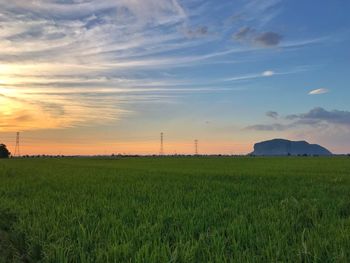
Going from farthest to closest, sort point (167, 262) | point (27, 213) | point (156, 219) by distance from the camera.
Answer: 1. point (27, 213)
2. point (156, 219)
3. point (167, 262)

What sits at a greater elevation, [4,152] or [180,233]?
[4,152]

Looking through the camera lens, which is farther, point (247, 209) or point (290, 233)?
point (247, 209)

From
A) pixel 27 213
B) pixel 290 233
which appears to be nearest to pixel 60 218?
pixel 27 213

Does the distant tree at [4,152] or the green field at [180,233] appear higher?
the distant tree at [4,152]

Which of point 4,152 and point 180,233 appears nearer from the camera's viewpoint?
point 180,233

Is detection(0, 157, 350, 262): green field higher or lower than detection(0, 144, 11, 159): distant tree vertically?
lower

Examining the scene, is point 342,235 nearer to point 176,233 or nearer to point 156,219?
point 176,233

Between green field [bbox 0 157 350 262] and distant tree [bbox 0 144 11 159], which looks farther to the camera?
distant tree [bbox 0 144 11 159]

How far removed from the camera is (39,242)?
6016 mm

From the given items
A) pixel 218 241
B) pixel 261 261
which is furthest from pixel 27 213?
pixel 261 261

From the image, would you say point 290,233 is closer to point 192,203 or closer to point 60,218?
point 192,203

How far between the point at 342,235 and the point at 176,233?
2316 mm

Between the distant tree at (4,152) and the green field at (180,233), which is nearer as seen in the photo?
the green field at (180,233)

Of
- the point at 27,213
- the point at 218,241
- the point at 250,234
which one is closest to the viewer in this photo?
the point at 218,241
